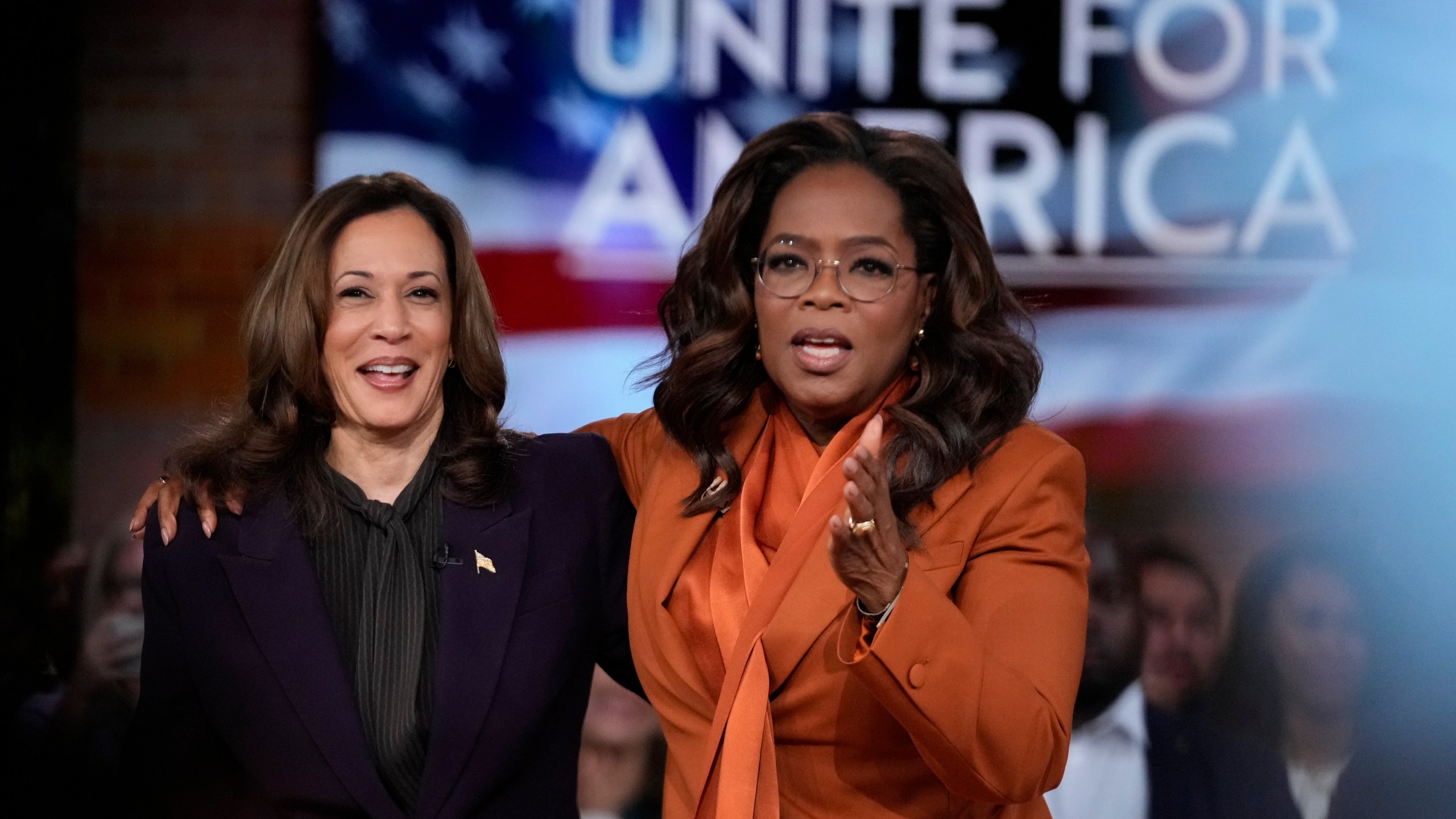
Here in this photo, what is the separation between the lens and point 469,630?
2.14m

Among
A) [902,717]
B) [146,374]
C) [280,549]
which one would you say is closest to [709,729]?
[902,717]

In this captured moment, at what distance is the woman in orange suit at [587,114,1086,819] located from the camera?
1.89 metres

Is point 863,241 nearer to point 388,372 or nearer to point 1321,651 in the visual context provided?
point 388,372

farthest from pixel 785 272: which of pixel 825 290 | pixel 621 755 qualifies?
pixel 621 755

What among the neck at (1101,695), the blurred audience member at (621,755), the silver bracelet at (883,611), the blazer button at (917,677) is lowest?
the blurred audience member at (621,755)

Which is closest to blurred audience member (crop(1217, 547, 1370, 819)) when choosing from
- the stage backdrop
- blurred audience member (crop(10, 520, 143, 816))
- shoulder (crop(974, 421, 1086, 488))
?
the stage backdrop

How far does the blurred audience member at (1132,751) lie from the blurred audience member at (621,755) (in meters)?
1.24

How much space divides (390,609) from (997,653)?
92 cm

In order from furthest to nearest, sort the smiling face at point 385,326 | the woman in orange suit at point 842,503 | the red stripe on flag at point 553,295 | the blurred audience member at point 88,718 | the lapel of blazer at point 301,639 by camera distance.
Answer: the red stripe on flag at point 553,295
the blurred audience member at point 88,718
the smiling face at point 385,326
the lapel of blazer at point 301,639
the woman in orange suit at point 842,503

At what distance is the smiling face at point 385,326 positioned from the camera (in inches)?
88.5

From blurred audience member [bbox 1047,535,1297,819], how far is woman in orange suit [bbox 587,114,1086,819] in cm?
223

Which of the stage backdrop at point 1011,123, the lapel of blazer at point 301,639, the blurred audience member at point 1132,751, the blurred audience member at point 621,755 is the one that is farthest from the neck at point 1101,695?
the lapel of blazer at point 301,639

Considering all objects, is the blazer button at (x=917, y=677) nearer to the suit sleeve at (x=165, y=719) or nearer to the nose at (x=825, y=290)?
the nose at (x=825, y=290)

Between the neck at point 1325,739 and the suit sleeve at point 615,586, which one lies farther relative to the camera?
the neck at point 1325,739
